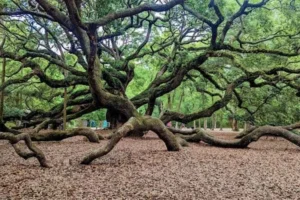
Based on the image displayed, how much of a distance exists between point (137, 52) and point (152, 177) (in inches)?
364

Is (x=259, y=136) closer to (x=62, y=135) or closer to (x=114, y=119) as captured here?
(x=62, y=135)

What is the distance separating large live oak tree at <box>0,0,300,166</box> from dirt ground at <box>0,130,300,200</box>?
0.64 metres

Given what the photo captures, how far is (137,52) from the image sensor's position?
14.7 meters

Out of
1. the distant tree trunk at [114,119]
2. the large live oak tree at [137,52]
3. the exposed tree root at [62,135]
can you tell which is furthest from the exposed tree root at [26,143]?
the distant tree trunk at [114,119]

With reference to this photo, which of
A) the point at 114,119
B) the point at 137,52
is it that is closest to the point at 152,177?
the point at 137,52

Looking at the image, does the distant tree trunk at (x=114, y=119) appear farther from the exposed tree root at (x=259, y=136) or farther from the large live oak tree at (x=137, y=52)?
the exposed tree root at (x=259, y=136)

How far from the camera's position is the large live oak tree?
30.7 feet

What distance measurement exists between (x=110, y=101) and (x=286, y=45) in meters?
7.55

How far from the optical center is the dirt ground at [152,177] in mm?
5027

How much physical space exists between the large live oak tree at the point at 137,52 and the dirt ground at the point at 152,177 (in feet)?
2.10

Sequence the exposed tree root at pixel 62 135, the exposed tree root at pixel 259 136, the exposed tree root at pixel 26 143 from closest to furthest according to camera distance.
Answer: the exposed tree root at pixel 26 143 < the exposed tree root at pixel 62 135 < the exposed tree root at pixel 259 136

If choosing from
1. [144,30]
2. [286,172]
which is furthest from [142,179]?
[144,30]

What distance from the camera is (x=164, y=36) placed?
1780cm

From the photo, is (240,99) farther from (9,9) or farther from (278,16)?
(9,9)
